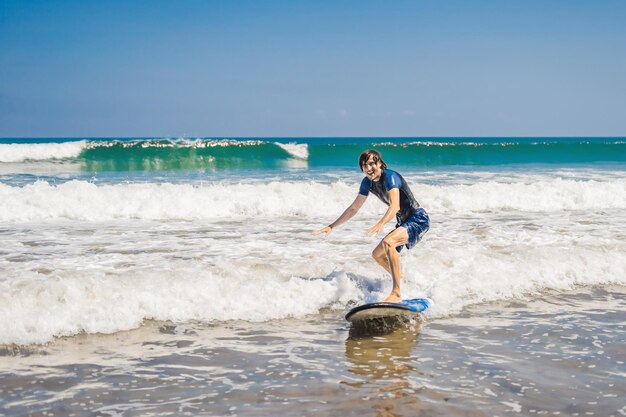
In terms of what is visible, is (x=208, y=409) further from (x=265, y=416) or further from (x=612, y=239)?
(x=612, y=239)

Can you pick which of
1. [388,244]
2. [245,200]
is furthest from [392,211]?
[245,200]

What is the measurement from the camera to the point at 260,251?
33.1 feet

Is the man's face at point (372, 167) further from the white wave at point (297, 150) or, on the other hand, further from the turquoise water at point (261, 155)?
the white wave at point (297, 150)

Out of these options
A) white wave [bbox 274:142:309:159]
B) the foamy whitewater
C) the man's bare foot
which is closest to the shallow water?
the man's bare foot

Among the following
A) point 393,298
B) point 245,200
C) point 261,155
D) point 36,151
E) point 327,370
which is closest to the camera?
point 327,370

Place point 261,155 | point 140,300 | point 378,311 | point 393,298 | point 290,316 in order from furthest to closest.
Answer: point 261,155
point 290,316
point 140,300
point 393,298
point 378,311

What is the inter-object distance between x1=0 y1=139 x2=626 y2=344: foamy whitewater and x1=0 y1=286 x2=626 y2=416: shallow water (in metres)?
0.51

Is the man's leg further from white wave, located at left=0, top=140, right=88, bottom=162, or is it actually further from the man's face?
white wave, located at left=0, top=140, right=88, bottom=162

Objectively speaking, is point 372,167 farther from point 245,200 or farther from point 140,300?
point 245,200

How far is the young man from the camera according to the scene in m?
6.68

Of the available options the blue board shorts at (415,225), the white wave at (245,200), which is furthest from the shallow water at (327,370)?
the white wave at (245,200)

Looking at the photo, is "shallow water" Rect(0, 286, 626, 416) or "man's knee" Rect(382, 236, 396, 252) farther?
"man's knee" Rect(382, 236, 396, 252)

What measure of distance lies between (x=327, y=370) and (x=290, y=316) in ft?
6.28

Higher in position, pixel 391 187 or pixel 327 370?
pixel 391 187
